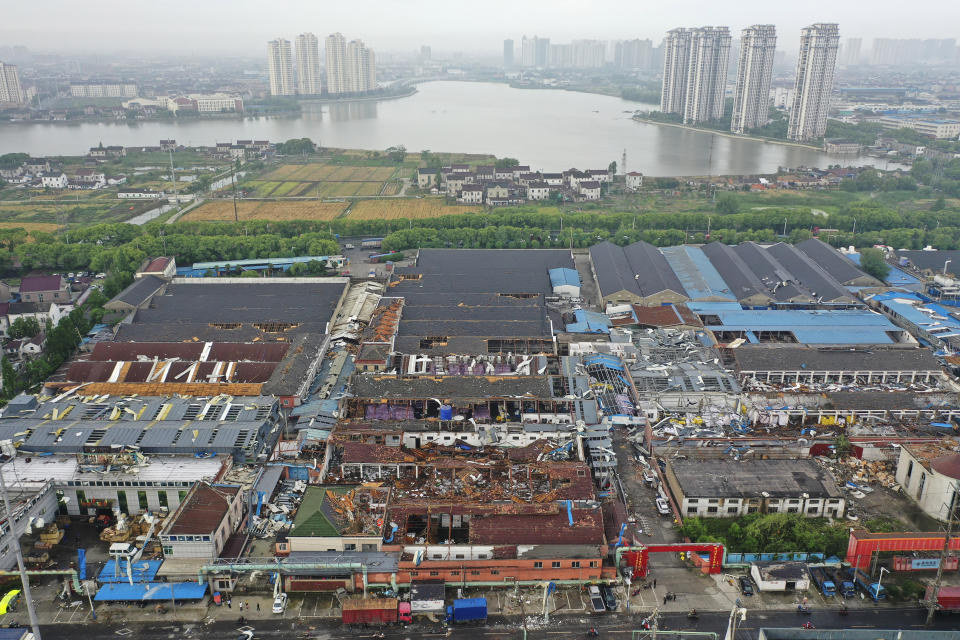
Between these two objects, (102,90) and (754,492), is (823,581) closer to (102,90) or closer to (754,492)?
(754,492)

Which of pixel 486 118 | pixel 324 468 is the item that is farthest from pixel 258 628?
pixel 486 118

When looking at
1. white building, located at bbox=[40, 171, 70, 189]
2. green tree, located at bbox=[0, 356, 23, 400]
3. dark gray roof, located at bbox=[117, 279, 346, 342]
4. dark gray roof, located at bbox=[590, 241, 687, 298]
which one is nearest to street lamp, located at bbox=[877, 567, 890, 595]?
dark gray roof, located at bbox=[590, 241, 687, 298]

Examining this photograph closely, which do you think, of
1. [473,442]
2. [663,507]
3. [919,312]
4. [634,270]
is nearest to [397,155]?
[634,270]

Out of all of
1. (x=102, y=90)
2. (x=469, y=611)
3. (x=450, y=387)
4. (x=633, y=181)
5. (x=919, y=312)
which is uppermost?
(x=102, y=90)

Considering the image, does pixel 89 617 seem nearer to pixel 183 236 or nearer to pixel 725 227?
pixel 183 236

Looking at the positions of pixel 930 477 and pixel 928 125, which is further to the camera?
pixel 928 125

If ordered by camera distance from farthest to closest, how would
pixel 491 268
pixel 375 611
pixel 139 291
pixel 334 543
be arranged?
pixel 491 268
pixel 139 291
pixel 334 543
pixel 375 611

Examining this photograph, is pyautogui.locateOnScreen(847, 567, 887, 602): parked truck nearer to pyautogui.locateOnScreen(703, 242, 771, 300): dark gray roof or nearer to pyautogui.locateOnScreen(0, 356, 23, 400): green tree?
pyautogui.locateOnScreen(703, 242, 771, 300): dark gray roof
